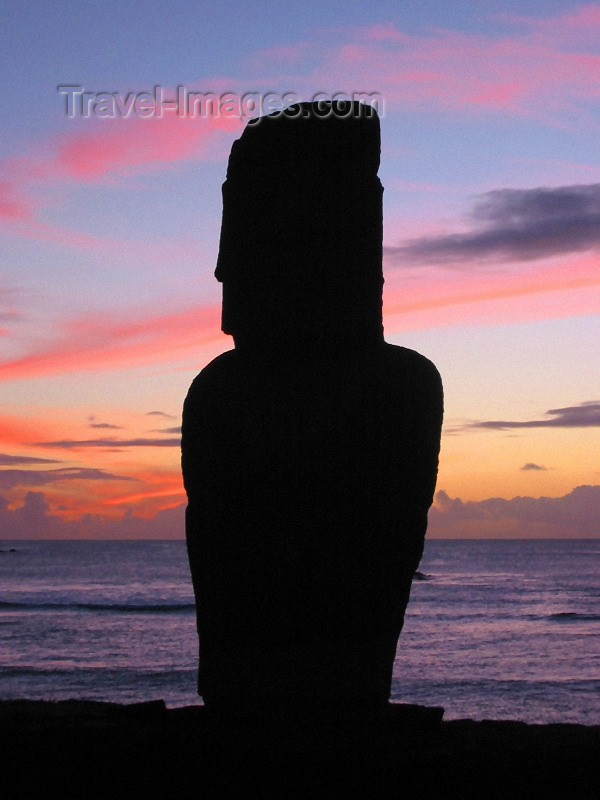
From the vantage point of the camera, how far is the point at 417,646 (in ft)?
89.9

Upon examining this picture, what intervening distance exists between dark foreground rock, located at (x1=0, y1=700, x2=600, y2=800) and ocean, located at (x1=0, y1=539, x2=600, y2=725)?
12742 mm

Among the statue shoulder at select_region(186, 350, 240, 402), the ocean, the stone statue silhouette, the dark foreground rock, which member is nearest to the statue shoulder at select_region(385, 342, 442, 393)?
the stone statue silhouette

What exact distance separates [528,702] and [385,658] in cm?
1472

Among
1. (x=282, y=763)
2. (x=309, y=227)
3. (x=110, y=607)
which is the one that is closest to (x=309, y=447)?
(x=309, y=227)

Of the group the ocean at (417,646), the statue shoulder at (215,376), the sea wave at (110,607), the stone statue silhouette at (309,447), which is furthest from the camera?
the sea wave at (110,607)

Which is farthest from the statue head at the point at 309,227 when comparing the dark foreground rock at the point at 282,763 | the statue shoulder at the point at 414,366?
the dark foreground rock at the point at 282,763

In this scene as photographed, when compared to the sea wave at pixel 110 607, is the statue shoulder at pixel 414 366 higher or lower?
higher

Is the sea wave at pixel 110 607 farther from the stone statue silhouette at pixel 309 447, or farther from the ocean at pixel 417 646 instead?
the stone statue silhouette at pixel 309 447

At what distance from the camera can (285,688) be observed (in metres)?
5.04

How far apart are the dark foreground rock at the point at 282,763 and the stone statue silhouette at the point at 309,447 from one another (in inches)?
8.6

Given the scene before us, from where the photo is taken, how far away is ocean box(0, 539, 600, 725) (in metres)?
19.2

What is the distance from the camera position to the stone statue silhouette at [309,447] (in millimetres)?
5090

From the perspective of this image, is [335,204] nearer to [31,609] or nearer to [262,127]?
[262,127]

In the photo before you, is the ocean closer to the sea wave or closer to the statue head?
the sea wave
